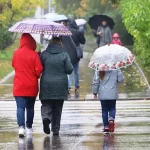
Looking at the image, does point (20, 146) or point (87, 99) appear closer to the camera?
point (20, 146)

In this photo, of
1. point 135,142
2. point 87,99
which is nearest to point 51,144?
point 135,142

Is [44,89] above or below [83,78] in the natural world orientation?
above

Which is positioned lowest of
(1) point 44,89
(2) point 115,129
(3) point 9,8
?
(3) point 9,8

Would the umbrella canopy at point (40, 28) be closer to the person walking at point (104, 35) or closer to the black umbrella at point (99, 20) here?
the person walking at point (104, 35)

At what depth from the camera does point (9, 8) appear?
35.9 meters

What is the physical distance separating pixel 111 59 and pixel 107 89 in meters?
0.50

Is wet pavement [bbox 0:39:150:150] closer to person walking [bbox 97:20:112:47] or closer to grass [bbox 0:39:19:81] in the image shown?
grass [bbox 0:39:19:81]

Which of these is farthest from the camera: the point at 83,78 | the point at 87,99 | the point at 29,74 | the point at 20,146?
the point at 83,78

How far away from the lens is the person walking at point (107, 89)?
37.3ft

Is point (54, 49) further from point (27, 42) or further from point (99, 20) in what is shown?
point (99, 20)

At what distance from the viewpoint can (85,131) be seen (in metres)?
11.6

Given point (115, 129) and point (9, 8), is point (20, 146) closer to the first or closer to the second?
point (115, 129)

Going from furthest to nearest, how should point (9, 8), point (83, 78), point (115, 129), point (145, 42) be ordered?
1. point (9, 8)
2. point (83, 78)
3. point (145, 42)
4. point (115, 129)

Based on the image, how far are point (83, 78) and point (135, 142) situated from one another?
481 inches
